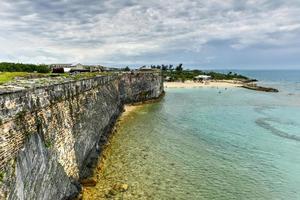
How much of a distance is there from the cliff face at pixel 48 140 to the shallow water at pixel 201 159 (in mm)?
2146

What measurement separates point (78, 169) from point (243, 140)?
19399mm

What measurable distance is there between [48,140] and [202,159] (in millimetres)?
14312

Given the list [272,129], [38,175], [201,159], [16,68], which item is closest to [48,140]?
[38,175]

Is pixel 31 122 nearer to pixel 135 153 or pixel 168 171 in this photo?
pixel 168 171

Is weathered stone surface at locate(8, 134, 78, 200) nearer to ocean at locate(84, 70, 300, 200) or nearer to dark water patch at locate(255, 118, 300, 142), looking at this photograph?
ocean at locate(84, 70, 300, 200)

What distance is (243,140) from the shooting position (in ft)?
109

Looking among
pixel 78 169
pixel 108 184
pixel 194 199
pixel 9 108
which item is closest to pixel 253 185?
pixel 194 199

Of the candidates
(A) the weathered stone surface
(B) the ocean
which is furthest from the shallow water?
(A) the weathered stone surface

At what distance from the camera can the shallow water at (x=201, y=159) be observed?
64.8ft

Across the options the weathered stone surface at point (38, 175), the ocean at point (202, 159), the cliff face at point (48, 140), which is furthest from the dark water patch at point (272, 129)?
the weathered stone surface at point (38, 175)

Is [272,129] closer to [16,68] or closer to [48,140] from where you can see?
[48,140]

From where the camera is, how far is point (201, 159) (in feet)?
84.5

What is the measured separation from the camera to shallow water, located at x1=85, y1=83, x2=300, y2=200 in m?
19.8

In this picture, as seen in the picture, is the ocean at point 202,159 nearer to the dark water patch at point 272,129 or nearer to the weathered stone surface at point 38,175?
the dark water patch at point 272,129
